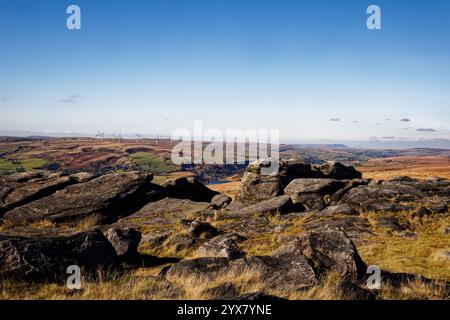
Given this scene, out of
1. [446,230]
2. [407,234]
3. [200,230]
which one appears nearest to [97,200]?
[200,230]

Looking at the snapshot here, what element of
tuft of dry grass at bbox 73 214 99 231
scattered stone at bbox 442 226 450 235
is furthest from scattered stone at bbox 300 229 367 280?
tuft of dry grass at bbox 73 214 99 231

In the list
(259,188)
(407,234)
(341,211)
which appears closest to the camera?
(407,234)

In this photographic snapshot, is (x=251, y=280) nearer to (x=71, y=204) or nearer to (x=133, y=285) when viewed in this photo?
(x=133, y=285)

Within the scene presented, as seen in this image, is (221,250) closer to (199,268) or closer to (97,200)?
(199,268)

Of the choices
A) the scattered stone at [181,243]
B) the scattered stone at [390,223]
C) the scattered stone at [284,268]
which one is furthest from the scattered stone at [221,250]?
the scattered stone at [390,223]

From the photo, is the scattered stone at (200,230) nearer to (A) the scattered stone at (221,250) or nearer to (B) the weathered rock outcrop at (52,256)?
(A) the scattered stone at (221,250)

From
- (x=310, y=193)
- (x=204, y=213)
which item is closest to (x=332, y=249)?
(x=204, y=213)
